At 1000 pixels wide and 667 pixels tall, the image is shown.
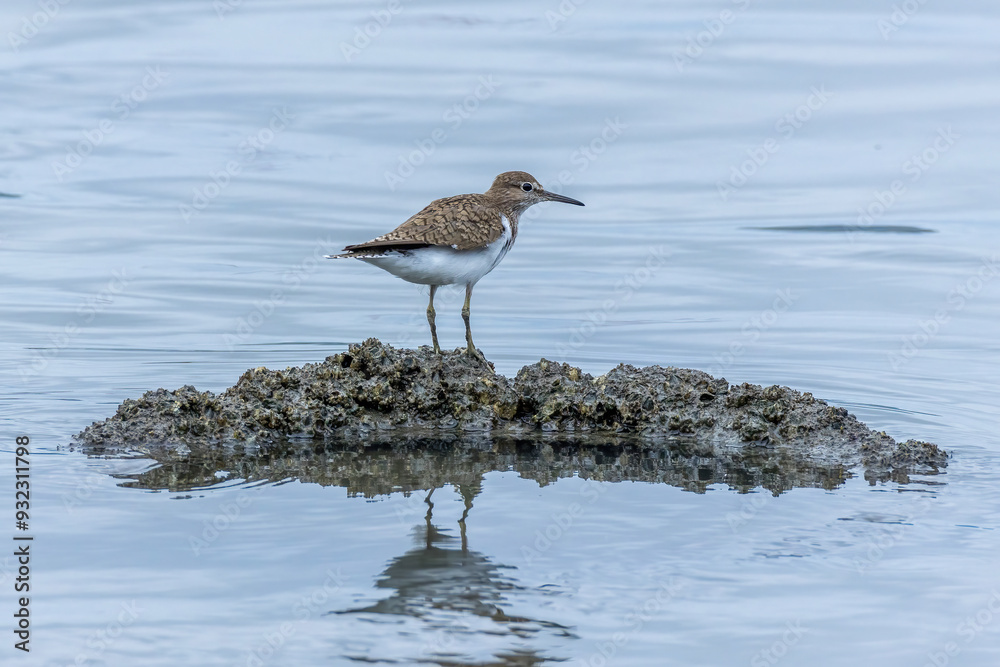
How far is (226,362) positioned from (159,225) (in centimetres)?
653

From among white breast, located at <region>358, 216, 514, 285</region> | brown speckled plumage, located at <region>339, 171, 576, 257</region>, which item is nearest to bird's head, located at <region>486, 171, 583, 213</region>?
brown speckled plumage, located at <region>339, 171, 576, 257</region>

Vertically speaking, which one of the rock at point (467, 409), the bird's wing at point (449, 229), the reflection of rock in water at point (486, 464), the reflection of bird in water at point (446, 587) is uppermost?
the bird's wing at point (449, 229)

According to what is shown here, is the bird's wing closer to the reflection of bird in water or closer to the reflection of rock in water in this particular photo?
the reflection of rock in water

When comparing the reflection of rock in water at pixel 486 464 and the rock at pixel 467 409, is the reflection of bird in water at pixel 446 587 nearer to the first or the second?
the reflection of rock in water at pixel 486 464

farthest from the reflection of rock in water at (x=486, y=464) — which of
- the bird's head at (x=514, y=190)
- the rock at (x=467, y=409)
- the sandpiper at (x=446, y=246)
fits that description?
the bird's head at (x=514, y=190)

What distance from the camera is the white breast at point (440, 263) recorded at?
26.5ft

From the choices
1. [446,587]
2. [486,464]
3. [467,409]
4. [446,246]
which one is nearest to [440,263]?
[446,246]

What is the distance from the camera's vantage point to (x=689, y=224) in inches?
653

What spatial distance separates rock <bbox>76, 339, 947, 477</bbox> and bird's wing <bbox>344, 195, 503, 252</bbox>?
0.65 metres

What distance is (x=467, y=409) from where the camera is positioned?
26.2 ft

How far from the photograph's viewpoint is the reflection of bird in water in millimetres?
5066

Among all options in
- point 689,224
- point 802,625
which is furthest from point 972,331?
point 802,625

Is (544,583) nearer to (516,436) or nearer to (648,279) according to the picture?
(516,436)

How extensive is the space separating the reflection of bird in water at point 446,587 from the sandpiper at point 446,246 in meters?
2.38
